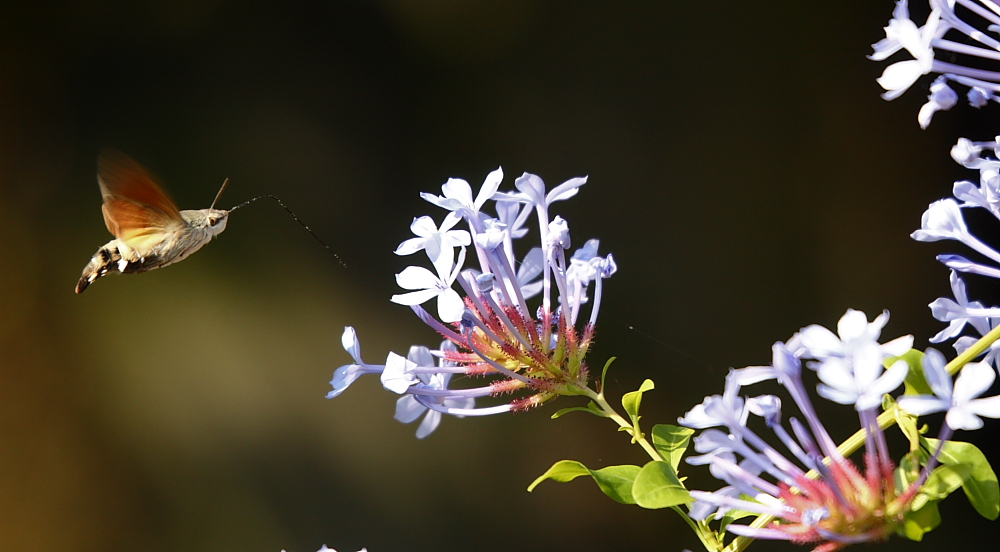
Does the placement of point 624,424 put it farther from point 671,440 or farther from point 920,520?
point 920,520

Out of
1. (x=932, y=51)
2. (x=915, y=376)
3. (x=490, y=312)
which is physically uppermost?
(x=932, y=51)

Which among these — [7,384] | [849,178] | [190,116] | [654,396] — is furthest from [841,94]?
[7,384]

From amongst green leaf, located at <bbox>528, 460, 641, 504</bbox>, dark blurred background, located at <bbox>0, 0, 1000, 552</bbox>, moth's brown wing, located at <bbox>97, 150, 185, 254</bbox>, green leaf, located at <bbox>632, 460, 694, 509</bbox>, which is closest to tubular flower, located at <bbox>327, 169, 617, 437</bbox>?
green leaf, located at <bbox>528, 460, 641, 504</bbox>

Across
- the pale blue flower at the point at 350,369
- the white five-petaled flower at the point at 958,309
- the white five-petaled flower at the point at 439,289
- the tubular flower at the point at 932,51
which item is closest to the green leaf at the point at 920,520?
the white five-petaled flower at the point at 958,309

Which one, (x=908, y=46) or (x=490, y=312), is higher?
(x=908, y=46)

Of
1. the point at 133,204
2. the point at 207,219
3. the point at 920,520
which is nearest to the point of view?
the point at 920,520

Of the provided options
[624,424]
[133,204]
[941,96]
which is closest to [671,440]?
[624,424]
